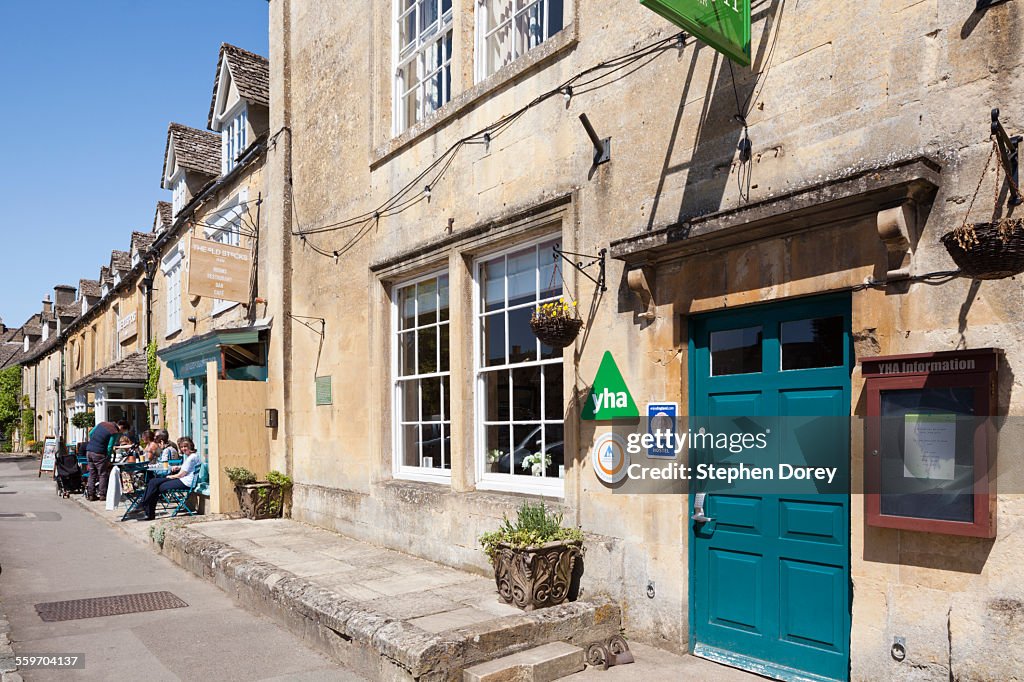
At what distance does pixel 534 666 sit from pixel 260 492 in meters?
6.76

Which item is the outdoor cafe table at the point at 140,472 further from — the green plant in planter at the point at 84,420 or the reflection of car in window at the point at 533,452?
the green plant in planter at the point at 84,420

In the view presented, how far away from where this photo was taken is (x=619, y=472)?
5914mm

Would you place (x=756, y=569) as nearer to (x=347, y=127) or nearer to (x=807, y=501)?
(x=807, y=501)

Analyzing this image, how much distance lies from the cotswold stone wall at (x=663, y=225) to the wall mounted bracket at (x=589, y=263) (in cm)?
8

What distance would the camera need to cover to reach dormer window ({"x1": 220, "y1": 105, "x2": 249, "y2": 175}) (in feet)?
47.0

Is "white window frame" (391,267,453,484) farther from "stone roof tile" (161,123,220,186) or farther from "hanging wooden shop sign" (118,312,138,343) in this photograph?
"hanging wooden shop sign" (118,312,138,343)

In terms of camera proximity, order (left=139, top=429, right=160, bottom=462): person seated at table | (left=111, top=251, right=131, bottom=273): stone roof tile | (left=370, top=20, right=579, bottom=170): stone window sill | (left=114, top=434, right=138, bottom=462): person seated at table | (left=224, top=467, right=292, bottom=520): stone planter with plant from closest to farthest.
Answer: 1. (left=370, top=20, right=579, bottom=170): stone window sill
2. (left=224, top=467, right=292, bottom=520): stone planter with plant
3. (left=139, top=429, right=160, bottom=462): person seated at table
4. (left=114, top=434, right=138, bottom=462): person seated at table
5. (left=111, top=251, right=131, bottom=273): stone roof tile

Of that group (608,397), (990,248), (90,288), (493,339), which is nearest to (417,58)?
(493,339)

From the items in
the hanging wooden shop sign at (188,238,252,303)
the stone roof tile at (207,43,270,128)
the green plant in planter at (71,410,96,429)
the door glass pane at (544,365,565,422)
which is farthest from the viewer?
the green plant in planter at (71,410,96,429)

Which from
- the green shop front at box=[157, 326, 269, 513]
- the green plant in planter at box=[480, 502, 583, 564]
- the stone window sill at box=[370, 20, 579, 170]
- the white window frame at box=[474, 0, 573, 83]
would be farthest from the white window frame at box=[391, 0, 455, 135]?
the green plant in planter at box=[480, 502, 583, 564]

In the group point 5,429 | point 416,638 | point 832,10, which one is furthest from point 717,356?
point 5,429

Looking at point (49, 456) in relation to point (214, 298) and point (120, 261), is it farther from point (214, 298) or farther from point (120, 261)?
point (214, 298)

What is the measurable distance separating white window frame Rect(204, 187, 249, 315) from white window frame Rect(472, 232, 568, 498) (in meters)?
6.17

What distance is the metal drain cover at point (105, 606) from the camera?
6.88 meters
